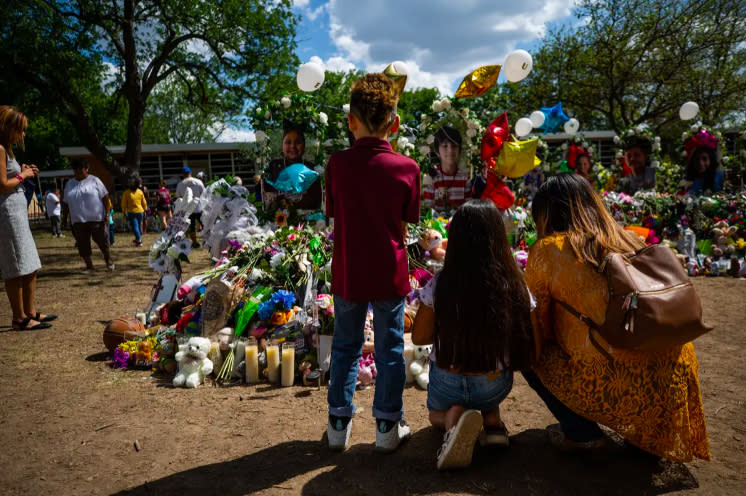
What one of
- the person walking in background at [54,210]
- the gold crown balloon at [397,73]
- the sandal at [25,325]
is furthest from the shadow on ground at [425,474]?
the person walking in background at [54,210]

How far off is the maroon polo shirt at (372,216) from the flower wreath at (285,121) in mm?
3234

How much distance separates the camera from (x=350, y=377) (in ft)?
8.66

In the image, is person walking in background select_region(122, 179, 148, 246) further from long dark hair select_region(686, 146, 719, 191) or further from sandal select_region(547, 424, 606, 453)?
long dark hair select_region(686, 146, 719, 191)

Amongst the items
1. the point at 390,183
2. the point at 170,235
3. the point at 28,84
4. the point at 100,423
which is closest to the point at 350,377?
the point at 390,183

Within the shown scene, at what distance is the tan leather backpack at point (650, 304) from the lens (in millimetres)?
2043

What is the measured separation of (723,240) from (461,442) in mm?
7595

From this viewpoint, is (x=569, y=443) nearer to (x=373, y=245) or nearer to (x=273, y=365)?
(x=373, y=245)

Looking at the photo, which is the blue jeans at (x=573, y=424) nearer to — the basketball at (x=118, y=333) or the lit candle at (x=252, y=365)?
the lit candle at (x=252, y=365)

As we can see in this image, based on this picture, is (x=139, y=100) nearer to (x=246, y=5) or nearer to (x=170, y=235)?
(x=246, y=5)

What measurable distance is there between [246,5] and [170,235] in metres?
12.0

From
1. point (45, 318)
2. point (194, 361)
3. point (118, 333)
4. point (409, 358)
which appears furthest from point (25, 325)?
point (409, 358)

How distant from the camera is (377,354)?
259 cm

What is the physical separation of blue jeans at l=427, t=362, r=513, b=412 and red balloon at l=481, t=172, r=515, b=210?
156 inches

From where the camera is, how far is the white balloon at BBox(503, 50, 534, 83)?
5684mm
